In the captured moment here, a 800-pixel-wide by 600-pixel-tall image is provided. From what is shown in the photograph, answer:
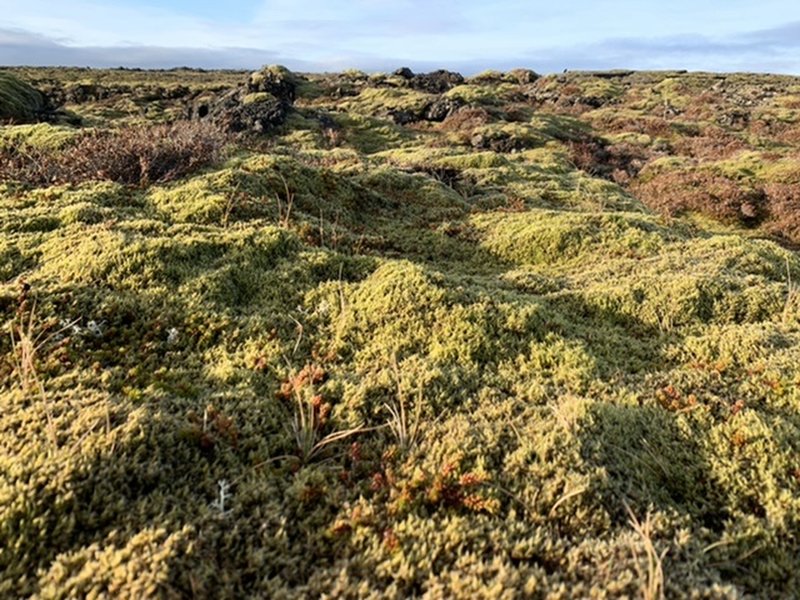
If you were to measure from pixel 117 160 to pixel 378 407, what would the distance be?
11.8 m

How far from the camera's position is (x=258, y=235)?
9789 mm

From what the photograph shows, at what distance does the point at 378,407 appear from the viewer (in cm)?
585

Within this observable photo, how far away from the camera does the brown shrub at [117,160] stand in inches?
534

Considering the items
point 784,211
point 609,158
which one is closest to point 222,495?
point 784,211

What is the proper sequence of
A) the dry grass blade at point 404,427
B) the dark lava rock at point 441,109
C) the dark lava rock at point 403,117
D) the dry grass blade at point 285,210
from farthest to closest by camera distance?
the dark lava rock at point 441,109, the dark lava rock at point 403,117, the dry grass blade at point 285,210, the dry grass blade at point 404,427

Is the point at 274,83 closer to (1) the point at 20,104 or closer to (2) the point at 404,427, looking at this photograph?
(1) the point at 20,104

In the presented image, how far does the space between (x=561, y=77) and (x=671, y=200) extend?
74.3 m

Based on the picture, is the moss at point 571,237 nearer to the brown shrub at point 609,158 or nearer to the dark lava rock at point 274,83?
the brown shrub at point 609,158

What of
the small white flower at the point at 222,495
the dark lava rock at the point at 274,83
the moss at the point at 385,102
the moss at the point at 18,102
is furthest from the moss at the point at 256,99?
the small white flower at the point at 222,495

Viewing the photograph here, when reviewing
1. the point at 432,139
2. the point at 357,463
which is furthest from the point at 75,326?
the point at 432,139

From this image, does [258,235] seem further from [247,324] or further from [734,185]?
[734,185]

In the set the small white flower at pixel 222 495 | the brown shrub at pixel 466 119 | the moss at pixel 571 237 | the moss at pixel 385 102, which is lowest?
the small white flower at pixel 222 495

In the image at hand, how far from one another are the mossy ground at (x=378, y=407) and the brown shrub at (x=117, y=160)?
1395mm

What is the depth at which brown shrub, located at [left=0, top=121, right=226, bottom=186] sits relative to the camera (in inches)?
534
